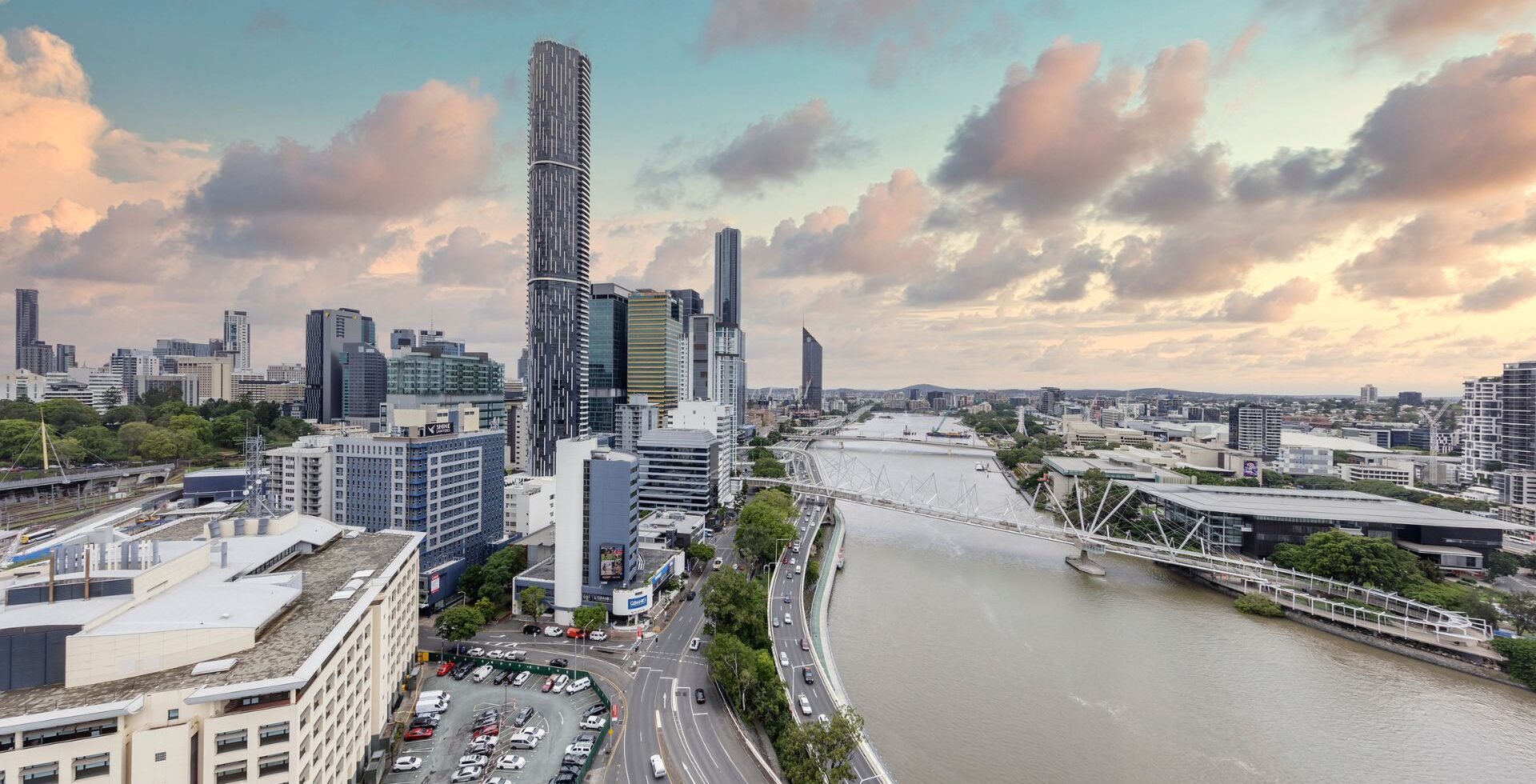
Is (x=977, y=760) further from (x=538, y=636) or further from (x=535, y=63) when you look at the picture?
(x=535, y=63)

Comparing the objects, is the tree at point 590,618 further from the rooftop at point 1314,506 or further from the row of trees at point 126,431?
the row of trees at point 126,431

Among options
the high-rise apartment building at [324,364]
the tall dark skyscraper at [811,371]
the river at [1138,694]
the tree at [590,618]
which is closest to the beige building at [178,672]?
the tree at [590,618]

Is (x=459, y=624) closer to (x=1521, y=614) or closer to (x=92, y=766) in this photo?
(x=92, y=766)

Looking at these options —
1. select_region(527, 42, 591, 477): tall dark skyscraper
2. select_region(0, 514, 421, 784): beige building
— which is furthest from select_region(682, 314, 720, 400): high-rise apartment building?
select_region(0, 514, 421, 784): beige building

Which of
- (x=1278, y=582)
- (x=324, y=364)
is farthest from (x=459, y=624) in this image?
(x=324, y=364)

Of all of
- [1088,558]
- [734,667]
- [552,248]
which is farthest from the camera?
[552,248]

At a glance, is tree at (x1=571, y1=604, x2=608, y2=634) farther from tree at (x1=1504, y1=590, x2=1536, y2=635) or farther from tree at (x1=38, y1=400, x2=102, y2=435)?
tree at (x1=38, y1=400, x2=102, y2=435)
